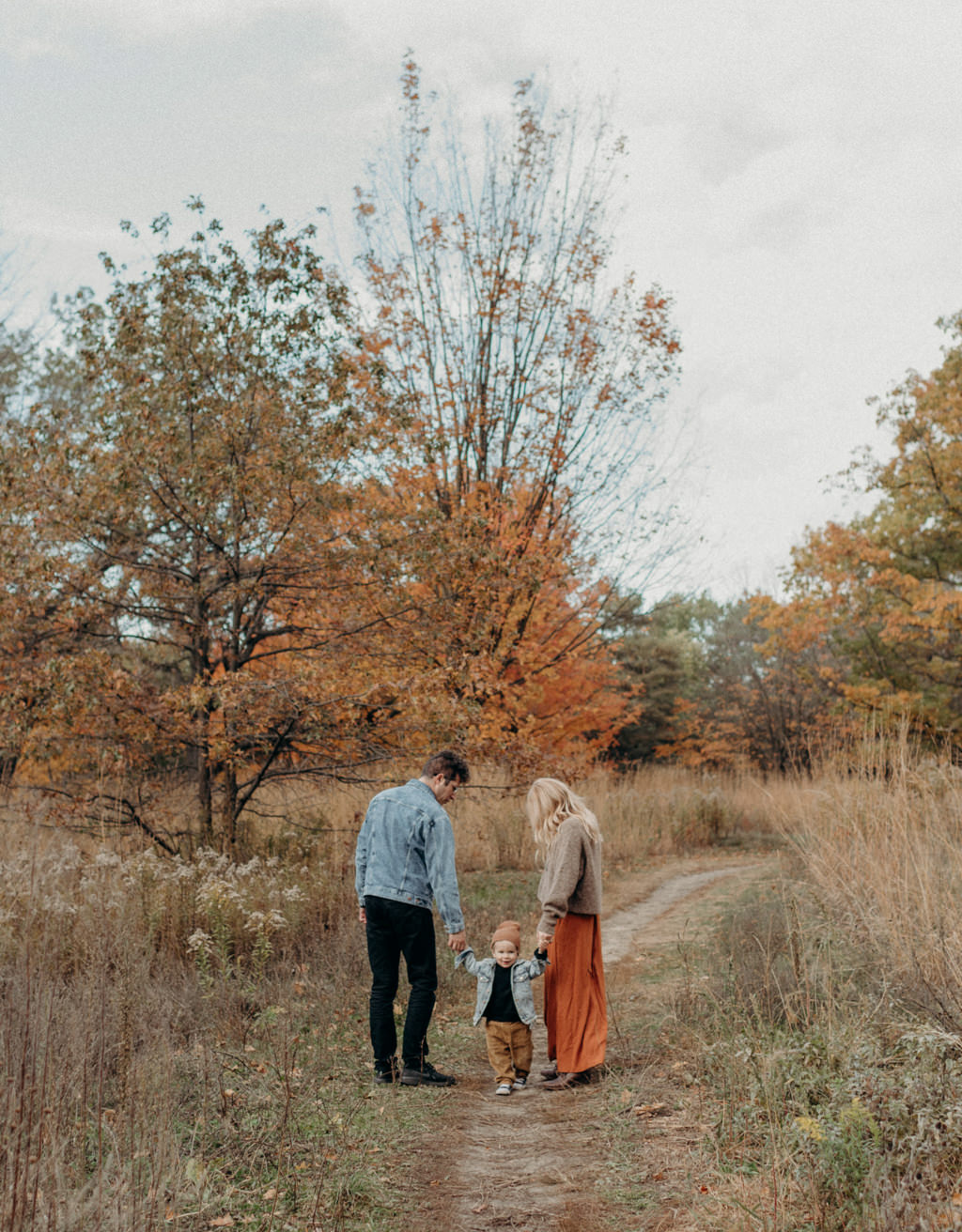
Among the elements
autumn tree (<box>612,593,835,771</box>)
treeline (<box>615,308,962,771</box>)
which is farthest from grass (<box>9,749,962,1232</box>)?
autumn tree (<box>612,593,835,771</box>)

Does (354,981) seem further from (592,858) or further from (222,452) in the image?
(222,452)

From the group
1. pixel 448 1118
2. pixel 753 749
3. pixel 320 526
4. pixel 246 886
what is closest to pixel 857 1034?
pixel 448 1118

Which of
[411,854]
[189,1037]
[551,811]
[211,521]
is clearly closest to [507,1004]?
[411,854]

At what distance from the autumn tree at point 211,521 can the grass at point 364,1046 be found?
1169 mm

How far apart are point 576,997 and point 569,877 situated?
692mm

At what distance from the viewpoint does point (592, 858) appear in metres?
5.60

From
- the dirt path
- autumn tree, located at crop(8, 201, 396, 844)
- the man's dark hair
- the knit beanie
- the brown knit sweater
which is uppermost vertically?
autumn tree, located at crop(8, 201, 396, 844)

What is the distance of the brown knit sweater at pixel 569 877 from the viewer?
214 inches

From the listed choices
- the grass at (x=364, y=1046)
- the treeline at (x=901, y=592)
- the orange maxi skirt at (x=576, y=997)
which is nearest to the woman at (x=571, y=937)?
the orange maxi skirt at (x=576, y=997)

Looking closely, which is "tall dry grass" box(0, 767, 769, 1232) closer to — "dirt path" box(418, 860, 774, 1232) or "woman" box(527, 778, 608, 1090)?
"dirt path" box(418, 860, 774, 1232)

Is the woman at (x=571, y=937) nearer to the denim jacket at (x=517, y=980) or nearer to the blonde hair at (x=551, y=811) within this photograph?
the blonde hair at (x=551, y=811)

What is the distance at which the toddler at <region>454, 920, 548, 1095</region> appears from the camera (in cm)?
545

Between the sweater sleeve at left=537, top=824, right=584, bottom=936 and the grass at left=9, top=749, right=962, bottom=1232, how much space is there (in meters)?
0.94

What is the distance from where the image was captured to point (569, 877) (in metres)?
5.46
